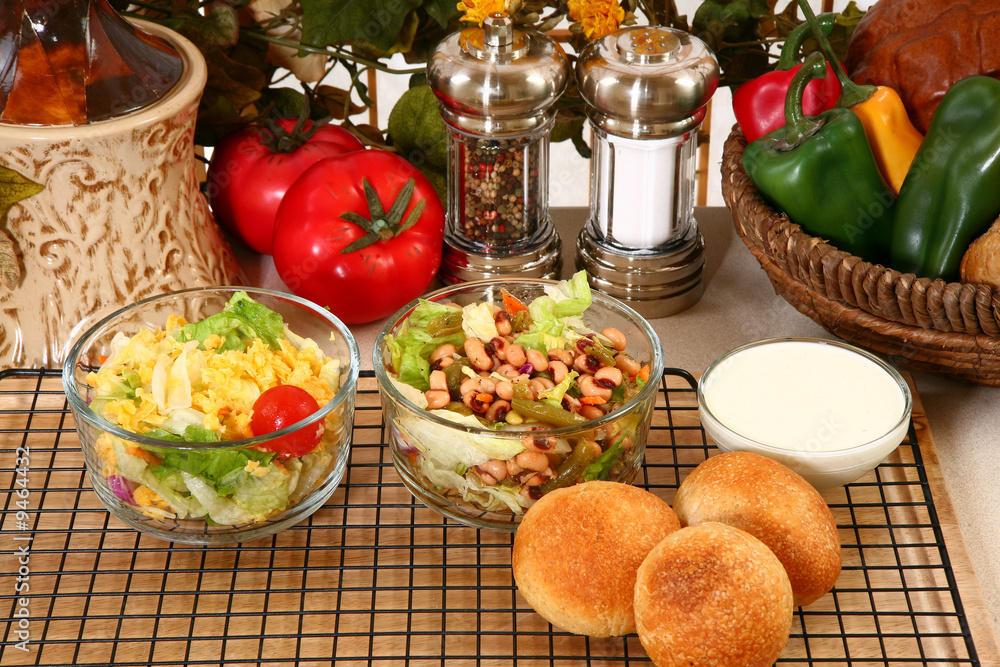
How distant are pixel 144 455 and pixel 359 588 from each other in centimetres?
22

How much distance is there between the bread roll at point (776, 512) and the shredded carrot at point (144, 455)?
47 centimetres

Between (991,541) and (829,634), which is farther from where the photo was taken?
(991,541)

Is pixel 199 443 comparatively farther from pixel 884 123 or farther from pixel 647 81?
pixel 884 123

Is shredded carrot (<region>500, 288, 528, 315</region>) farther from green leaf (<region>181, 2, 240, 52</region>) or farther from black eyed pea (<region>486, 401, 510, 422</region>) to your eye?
green leaf (<region>181, 2, 240, 52</region>)

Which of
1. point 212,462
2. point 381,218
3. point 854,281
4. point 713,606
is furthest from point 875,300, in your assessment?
point 212,462

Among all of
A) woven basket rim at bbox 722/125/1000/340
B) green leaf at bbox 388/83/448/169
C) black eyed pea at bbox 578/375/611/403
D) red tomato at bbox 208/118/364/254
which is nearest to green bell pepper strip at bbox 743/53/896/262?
woven basket rim at bbox 722/125/1000/340

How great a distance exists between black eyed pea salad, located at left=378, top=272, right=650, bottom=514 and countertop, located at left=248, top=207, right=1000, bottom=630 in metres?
0.23

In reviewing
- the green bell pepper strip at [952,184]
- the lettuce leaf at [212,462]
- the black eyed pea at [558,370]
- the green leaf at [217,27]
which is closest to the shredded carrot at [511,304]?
the black eyed pea at [558,370]

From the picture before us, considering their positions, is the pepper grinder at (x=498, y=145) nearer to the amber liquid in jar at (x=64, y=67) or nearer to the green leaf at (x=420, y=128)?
the green leaf at (x=420, y=128)

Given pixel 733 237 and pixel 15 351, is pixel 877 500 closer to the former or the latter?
pixel 733 237

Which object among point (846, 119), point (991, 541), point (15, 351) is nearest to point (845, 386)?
point (991, 541)

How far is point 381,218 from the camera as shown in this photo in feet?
3.99

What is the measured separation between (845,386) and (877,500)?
12cm

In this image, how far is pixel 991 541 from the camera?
38.4 inches
